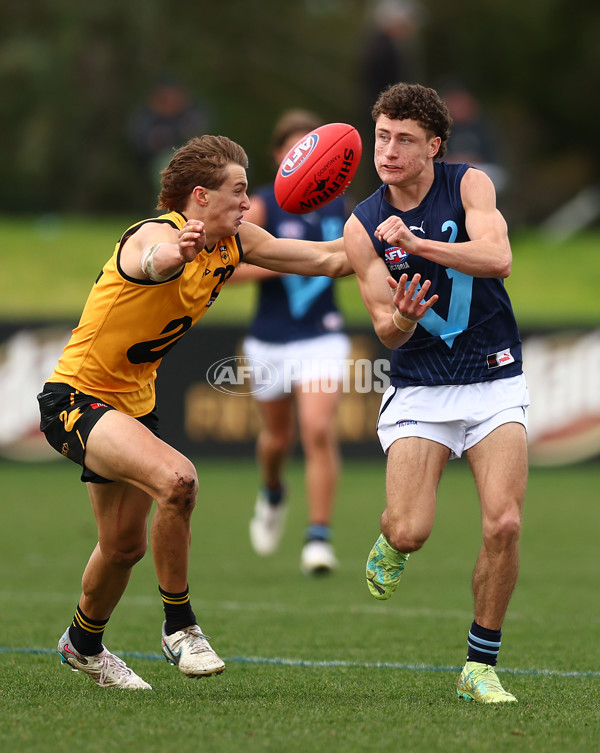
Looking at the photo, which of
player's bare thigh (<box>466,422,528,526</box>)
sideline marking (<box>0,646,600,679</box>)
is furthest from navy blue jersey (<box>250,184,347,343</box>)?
player's bare thigh (<box>466,422,528,526</box>)

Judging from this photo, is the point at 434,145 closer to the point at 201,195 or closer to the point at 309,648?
the point at 201,195

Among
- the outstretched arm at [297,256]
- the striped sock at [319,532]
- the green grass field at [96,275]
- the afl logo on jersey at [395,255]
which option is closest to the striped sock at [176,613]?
the outstretched arm at [297,256]

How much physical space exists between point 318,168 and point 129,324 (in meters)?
1.21

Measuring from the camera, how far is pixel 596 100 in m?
33.2

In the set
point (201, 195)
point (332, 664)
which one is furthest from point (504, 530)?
point (201, 195)

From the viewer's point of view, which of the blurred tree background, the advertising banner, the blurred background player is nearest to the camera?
the blurred background player

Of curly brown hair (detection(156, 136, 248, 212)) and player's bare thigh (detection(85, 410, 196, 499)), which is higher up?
curly brown hair (detection(156, 136, 248, 212))

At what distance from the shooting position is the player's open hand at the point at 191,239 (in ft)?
15.5

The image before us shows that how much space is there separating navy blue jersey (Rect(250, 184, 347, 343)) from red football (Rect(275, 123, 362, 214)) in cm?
324

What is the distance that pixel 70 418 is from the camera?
5.02 meters

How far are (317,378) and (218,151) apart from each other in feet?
12.6

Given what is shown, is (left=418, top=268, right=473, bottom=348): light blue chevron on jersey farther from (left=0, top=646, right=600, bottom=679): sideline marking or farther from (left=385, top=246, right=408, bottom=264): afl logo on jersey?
(left=0, top=646, right=600, bottom=679): sideline marking

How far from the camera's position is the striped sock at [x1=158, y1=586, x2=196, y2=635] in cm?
504

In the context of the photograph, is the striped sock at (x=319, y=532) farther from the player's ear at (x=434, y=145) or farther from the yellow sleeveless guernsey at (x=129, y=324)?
the player's ear at (x=434, y=145)
